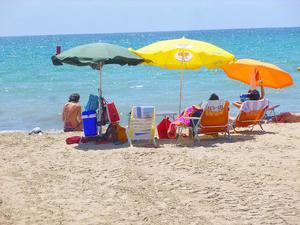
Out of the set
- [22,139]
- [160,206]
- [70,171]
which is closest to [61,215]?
[160,206]

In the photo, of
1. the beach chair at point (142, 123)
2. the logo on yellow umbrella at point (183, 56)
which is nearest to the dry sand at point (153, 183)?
the beach chair at point (142, 123)

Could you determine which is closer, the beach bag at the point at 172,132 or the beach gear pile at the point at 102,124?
the beach gear pile at the point at 102,124

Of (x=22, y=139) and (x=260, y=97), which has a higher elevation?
(x=260, y=97)

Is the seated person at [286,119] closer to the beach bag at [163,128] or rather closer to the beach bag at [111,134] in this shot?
the beach bag at [163,128]

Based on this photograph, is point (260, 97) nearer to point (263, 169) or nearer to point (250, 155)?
point (250, 155)

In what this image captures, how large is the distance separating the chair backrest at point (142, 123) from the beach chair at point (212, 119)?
665 millimetres

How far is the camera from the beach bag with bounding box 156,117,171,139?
9.44 m

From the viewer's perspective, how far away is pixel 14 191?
21.2ft

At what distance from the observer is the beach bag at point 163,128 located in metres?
9.44

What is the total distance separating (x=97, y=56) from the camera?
8516 millimetres

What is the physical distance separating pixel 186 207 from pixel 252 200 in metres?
0.76

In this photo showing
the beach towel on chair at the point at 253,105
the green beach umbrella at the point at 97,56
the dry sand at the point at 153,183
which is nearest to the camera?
the dry sand at the point at 153,183

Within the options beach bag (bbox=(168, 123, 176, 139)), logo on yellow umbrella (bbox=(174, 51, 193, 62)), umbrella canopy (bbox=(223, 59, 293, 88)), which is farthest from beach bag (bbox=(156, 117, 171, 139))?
umbrella canopy (bbox=(223, 59, 293, 88))

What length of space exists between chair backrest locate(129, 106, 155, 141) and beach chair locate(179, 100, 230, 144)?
665mm
